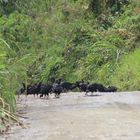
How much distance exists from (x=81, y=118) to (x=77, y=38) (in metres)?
9.88

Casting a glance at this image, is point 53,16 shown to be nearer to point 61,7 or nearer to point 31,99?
point 61,7

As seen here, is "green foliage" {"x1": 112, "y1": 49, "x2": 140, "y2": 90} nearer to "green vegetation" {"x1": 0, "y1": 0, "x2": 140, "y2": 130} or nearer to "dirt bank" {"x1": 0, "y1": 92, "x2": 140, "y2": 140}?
"green vegetation" {"x1": 0, "y1": 0, "x2": 140, "y2": 130}

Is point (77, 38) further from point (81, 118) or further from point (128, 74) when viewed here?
point (81, 118)

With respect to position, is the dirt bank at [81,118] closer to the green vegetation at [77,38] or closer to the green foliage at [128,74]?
the green foliage at [128,74]

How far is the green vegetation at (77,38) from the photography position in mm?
14262

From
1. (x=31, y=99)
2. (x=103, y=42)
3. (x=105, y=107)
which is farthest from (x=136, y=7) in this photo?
(x=105, y=107)

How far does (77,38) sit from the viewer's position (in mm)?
16594

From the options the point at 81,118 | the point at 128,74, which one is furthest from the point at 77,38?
the point at 81,118

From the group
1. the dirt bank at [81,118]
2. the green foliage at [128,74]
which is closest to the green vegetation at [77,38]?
the green foliage at [128,74]

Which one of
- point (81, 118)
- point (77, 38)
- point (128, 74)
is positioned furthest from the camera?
point (77, 38)

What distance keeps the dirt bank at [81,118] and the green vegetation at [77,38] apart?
4226 mm

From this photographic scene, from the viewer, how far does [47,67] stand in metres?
15.7

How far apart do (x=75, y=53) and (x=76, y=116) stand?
9.15m

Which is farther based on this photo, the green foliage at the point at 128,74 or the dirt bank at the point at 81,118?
the green foliage at the point at 128,74
